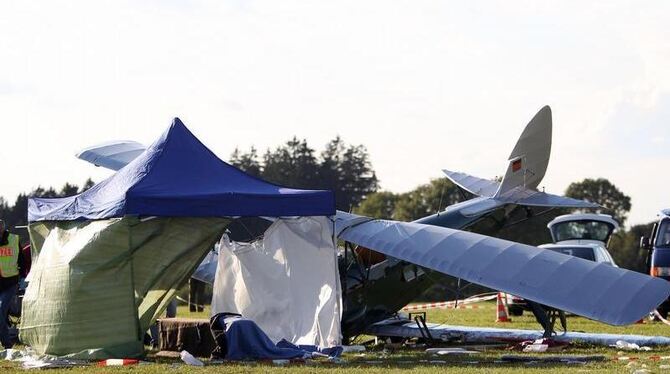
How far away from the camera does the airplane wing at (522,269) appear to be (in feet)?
43.0

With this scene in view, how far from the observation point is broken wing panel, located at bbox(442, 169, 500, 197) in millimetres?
18969

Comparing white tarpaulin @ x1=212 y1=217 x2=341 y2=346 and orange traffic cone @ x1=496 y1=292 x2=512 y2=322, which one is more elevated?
white tarpaulin @ x1=212 y1=217 x2=341 y2=346

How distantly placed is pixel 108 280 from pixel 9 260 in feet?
8.01

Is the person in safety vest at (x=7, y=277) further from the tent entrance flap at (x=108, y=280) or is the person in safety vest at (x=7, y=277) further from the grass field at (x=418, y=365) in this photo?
the grass field at (x=418, y=365)

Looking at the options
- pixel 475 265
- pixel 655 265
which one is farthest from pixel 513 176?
pixel 655 265

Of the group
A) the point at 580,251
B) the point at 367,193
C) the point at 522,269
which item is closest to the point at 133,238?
the point at 522,269

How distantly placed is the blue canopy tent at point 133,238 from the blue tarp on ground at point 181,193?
1 centimetres

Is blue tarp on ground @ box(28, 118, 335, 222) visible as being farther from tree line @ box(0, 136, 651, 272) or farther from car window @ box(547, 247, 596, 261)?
tree line @ box(0, 136, 651, 272)

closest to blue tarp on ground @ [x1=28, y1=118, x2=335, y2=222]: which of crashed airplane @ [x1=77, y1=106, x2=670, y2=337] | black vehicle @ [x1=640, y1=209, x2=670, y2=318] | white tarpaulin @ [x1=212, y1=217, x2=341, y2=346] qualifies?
white tarpaulin @ [x1=212, y1=217, x2=341, y2=346]

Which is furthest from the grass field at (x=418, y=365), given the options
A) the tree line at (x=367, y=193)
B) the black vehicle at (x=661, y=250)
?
the tree line at (x=367, y=193)

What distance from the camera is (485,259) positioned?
14.6 metres

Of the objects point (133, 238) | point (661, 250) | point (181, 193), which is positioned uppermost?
point (181, 193)

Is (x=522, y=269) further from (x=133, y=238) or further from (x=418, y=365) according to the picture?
(x=133, y=238)

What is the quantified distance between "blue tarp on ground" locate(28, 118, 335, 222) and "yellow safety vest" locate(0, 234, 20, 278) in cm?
60
